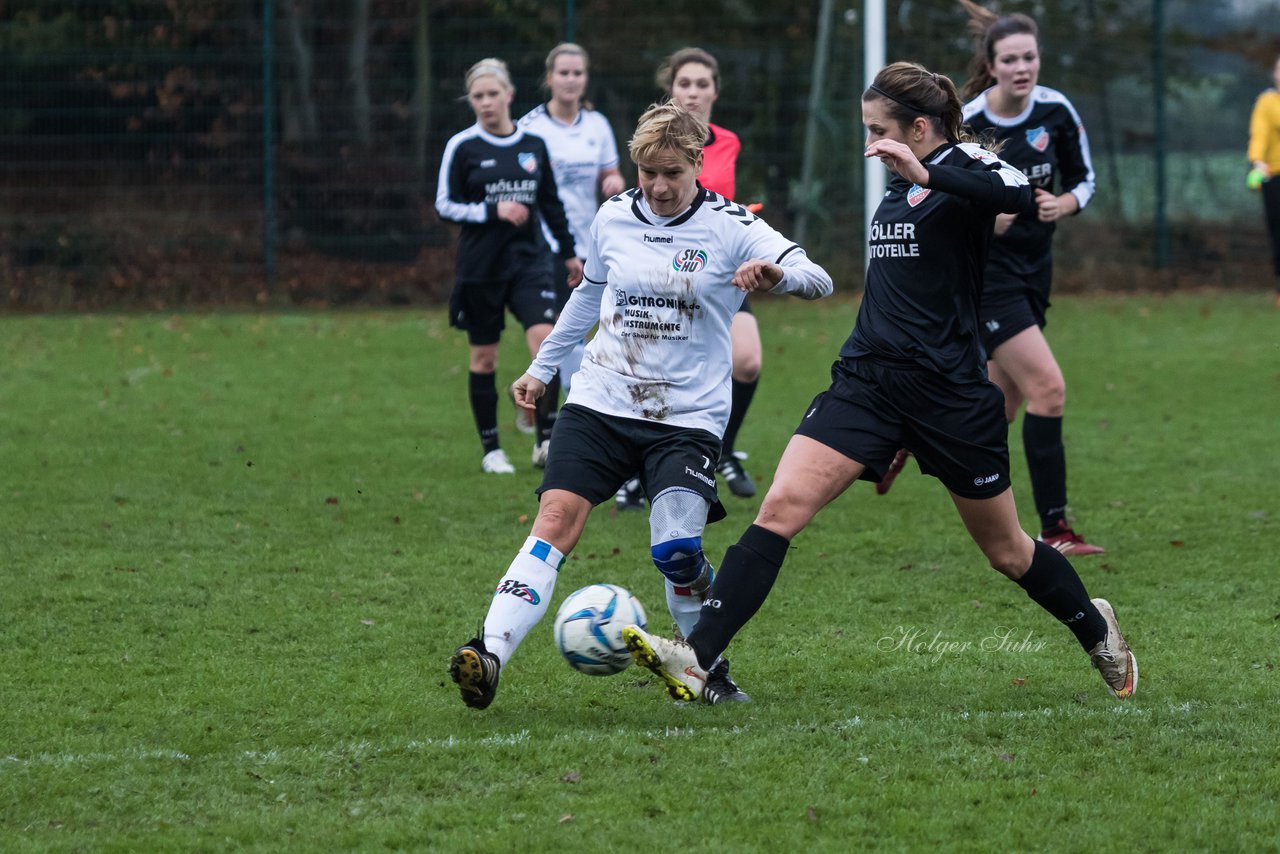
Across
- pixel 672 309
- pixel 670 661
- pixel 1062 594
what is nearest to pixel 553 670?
pixel 670 661

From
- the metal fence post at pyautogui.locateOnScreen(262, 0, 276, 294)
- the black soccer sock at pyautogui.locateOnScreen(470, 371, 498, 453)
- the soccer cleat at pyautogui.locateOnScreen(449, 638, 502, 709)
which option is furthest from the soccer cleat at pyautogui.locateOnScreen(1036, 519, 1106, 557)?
Result: the metal fence post at pyautogui.locateOnScreen(262, 0, 276, 294)

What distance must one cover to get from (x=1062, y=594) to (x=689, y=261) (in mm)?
1525

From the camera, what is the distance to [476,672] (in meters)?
4.55

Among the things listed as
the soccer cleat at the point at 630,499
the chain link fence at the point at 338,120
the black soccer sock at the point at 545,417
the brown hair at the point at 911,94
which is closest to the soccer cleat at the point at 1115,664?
the brown hair at the point at 911,94

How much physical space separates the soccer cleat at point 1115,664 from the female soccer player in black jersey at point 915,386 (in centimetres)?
3

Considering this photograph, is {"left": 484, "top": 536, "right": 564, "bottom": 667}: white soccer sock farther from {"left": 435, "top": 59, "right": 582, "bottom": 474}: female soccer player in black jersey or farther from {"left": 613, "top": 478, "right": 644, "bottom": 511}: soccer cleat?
{"left": 435, "top": 59, "right": 582, "bottom": 474}: female soccer player in black jersey

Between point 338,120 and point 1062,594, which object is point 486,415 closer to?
point 1062,594

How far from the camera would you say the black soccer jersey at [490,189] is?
952cm

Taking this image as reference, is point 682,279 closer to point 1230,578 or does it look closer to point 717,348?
point 717,348

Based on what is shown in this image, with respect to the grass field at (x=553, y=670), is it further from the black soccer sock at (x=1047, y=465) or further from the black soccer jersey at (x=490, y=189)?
the black soccer jersey at (x=490, y=189)

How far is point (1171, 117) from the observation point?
18688 mm

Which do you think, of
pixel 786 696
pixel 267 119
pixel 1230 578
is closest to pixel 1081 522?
pixel 1230 578

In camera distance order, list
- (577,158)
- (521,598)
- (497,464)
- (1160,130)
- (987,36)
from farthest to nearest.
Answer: (1160,130)
(577,158)
(497,464)
(987,36)
(521,598)

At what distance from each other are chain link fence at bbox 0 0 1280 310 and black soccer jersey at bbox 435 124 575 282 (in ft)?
25.9
